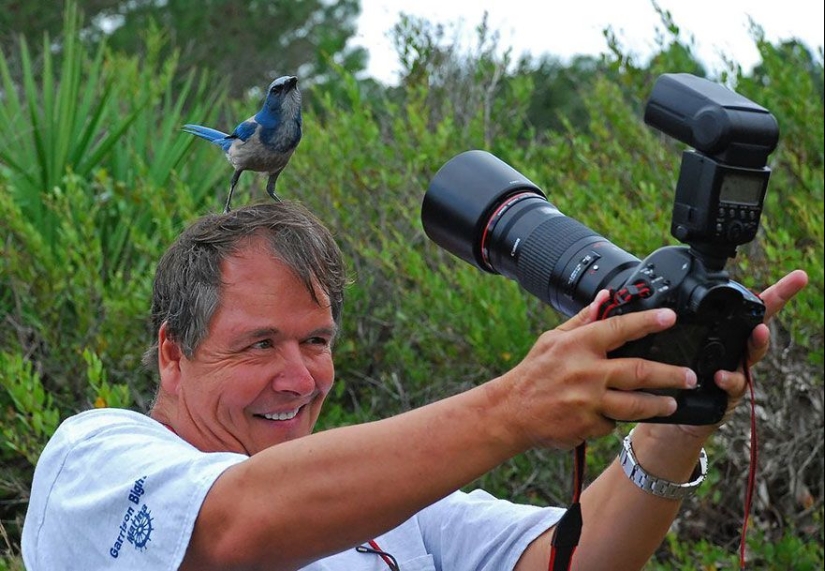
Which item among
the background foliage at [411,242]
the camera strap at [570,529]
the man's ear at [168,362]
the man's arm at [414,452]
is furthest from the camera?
the background foliage at [411,242]

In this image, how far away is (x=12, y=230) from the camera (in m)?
4.54

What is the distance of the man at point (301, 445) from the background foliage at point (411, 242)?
1294 mm

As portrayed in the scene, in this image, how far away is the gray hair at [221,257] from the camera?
2387mm

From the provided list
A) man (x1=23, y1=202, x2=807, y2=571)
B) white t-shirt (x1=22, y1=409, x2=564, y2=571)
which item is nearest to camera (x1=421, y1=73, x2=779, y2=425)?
man (x1=23, y1=202, x2=807, y2=571)

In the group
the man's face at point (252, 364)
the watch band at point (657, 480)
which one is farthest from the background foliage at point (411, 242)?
the watch band at point (657, 480)

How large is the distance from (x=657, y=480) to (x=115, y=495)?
34.7 inches

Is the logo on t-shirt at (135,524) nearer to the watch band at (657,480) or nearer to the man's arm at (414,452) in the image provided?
the man's arm at (414,452)

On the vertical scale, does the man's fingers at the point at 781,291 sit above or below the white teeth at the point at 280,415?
above

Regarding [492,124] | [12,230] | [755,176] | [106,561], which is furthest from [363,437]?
[492,124]

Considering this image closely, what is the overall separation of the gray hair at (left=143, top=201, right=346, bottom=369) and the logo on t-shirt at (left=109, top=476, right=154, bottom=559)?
1.65ft

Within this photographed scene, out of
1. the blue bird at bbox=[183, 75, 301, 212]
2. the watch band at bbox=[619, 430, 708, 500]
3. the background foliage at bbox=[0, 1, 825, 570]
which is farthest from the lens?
the background foliage at bbox=[0, 1, 825, 570]

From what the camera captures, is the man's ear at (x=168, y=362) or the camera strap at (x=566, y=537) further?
the man's ear at (x=168, y=362)

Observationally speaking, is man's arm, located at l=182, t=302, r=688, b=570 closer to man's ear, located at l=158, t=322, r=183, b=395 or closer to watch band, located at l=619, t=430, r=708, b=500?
watch band, located at l=619, t=430, r=708, b=500

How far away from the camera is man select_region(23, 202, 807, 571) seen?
164 centimetres
